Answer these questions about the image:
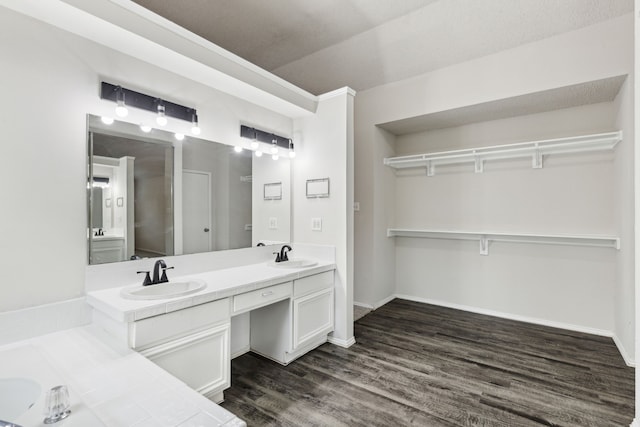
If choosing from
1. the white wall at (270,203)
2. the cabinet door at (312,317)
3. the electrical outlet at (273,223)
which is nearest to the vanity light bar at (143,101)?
the white wall at (270,203)

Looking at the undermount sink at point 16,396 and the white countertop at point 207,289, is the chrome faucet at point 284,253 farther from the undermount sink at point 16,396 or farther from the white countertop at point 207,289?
the undermount sink at point 16,396

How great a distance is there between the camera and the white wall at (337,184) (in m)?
2.92

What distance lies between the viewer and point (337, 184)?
295cm

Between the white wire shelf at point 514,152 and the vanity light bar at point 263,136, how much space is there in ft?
5.41

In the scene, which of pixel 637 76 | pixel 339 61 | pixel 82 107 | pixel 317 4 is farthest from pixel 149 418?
pixel 339 61

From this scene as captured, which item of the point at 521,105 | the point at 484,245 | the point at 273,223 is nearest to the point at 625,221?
the point at 484,245

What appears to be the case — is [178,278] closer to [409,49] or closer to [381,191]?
[381,191]

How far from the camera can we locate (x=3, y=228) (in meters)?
1.56

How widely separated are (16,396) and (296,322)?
1671mm

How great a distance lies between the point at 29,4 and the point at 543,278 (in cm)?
475

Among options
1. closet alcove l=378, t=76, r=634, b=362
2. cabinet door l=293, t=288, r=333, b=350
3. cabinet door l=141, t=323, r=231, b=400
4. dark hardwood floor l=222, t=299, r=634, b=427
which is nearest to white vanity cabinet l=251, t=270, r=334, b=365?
cabinet door l=293, t=288, r=333, b=350

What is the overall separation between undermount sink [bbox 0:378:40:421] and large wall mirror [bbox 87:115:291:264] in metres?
0.78

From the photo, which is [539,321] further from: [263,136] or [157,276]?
[157,276]

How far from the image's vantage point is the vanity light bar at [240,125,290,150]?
9.12 feet
